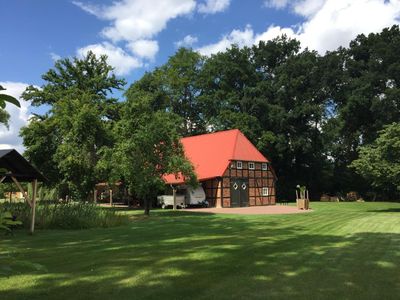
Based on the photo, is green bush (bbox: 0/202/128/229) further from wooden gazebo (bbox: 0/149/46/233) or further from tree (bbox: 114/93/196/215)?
tree (bbox: 114/93/196/215)

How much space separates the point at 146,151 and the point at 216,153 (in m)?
13.0

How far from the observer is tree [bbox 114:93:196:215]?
25.2m

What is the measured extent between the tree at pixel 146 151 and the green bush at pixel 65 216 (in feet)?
26.0

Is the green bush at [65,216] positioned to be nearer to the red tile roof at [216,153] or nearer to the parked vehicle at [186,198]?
the parked vehicle at [186,198]

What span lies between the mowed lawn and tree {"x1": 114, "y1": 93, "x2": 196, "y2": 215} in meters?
13.0

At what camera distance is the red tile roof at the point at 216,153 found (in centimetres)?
3581

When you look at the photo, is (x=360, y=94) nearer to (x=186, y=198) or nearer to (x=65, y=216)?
(x=186, y=198)

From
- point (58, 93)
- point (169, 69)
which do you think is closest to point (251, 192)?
point (58, 93)

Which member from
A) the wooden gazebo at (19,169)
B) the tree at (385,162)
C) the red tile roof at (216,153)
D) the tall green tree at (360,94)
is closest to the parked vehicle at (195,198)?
the red tile roof at (216,153)

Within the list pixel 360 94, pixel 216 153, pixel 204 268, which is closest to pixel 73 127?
pixel 216 153

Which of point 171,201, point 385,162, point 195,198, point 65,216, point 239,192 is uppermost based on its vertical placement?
point 385,162

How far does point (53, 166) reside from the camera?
35281 mm

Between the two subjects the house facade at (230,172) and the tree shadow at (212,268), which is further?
the house facade at (230,172)

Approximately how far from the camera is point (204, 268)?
7.46 m
